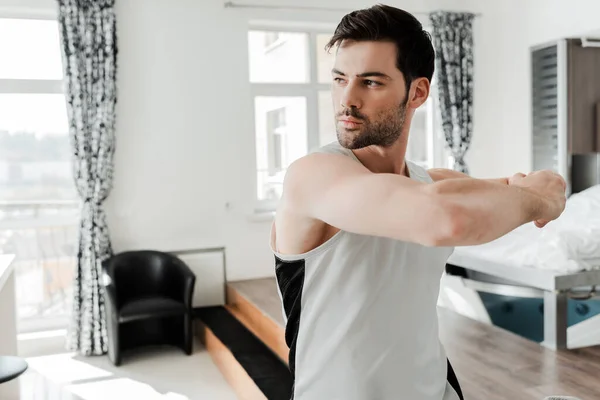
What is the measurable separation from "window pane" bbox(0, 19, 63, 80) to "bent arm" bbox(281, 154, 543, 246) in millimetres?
4598

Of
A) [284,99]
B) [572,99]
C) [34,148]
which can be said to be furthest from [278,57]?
[572,99]

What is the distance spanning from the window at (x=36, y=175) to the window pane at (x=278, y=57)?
1.70m

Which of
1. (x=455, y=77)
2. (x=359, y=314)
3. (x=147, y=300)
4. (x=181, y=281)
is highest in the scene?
(x=455, y=77)

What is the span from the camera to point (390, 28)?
1.01 m

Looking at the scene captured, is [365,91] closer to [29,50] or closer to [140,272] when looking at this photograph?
[140,272]

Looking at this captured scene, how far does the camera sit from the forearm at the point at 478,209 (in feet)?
2.58

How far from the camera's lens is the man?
97 cm

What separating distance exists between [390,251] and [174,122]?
4.40 metres

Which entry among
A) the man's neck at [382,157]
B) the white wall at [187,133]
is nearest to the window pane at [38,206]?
the white wall at [187,133]

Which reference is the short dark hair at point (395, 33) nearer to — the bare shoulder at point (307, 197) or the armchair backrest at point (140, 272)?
the bare shoulder at point (307, 197)

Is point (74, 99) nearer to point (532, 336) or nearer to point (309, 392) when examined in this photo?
point (532, 336)

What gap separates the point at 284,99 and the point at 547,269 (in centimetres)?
311

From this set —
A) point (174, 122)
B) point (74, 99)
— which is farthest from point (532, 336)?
point (74, 99)

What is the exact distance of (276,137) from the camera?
227 inches
